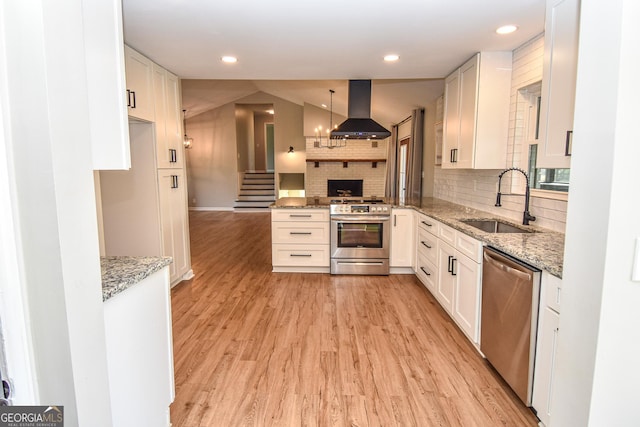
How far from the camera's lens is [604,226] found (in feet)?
3.14

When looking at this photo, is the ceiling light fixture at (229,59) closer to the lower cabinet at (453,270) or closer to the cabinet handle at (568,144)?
the lower cabinet at (453,270)

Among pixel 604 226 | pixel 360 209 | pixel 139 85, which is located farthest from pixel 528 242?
pixel 139 85

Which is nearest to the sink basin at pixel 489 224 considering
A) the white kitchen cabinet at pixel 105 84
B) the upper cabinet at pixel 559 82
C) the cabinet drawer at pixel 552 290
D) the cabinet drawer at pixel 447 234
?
the cabinet drawer at pixel 447 234

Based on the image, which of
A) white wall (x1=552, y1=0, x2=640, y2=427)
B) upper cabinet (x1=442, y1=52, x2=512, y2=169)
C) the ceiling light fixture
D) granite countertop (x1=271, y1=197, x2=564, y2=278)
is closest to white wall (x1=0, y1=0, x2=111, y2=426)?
white wall (x1=552, y1=0, x2=640, y2=427)

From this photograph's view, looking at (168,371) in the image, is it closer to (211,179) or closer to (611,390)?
(611,390)

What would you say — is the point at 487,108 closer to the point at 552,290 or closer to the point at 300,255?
the point at 552,290

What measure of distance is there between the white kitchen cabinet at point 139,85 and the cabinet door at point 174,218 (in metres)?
0.63

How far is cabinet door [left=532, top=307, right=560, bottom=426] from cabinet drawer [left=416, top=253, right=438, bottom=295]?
1.64m

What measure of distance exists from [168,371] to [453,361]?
182 centimetres

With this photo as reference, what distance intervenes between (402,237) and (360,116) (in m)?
1.67

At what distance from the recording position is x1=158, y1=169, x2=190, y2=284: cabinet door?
12.0 ft

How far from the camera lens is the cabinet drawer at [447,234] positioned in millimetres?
2898

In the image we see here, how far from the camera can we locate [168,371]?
1746 mm

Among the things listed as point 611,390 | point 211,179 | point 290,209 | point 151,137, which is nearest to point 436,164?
point 290,209
